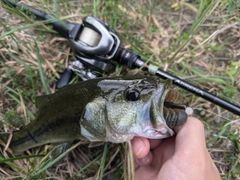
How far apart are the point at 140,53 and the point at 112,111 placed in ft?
3.81

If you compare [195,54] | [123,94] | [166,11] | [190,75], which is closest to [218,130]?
[190,75]

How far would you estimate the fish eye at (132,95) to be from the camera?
1804 millimetres

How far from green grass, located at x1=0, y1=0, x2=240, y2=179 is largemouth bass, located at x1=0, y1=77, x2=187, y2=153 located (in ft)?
1.36

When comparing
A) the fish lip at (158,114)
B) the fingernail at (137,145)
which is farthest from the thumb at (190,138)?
the fingernail at (137,145)

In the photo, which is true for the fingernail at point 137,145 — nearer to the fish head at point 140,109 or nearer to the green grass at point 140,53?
the fish head at point 140,109

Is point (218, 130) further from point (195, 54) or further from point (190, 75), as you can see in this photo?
point (195, 54)

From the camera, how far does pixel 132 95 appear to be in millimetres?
1819

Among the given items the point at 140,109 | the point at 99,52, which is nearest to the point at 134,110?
the point at 140,109

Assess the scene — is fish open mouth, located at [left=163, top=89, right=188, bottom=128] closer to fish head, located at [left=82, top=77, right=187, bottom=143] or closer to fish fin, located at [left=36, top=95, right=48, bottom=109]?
fish head, located at [left=82, top=77, right=187, bottom=143]

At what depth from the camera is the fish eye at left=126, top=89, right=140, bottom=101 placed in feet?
5.92

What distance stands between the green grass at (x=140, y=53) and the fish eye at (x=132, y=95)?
748 mm

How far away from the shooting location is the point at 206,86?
2947 millimetres

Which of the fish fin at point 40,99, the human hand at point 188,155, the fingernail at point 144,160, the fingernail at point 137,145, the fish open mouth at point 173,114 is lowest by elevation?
the fingernail at point 144,160

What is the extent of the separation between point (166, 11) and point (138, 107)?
2.06 meters
